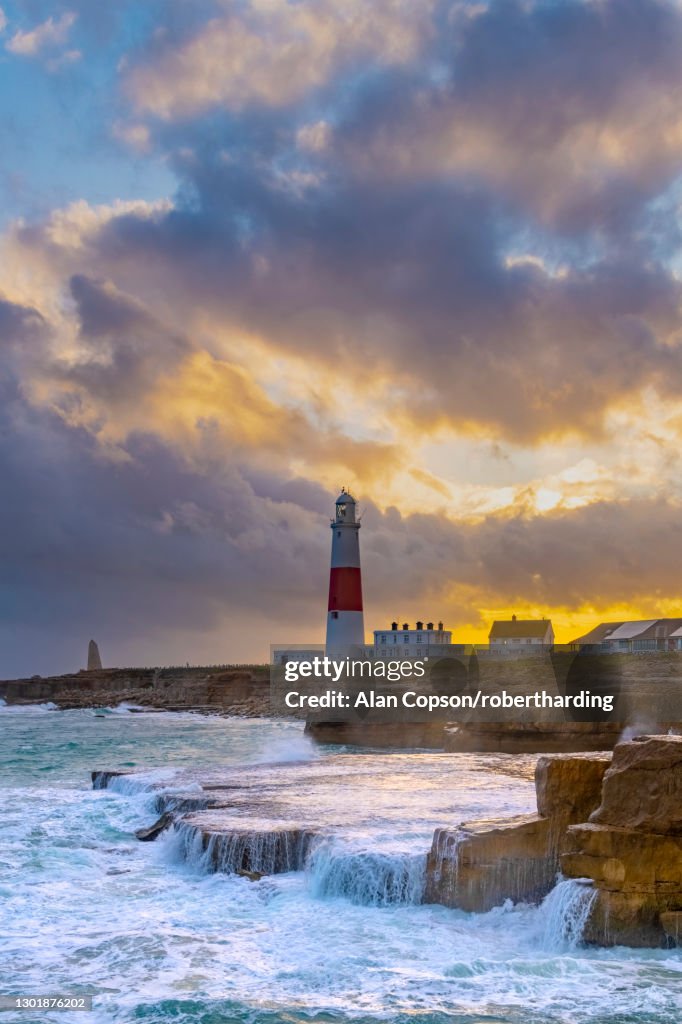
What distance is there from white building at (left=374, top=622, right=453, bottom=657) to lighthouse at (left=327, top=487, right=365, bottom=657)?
2126 cm

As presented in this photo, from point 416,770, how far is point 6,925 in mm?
15235

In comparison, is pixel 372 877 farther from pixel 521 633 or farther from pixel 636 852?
pixel 521 633

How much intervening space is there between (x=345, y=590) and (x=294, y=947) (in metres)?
43.7

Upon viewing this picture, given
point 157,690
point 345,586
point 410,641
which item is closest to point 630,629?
point 410,641

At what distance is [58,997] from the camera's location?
33.5 ft

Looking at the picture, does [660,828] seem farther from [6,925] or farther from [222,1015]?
[6,925]

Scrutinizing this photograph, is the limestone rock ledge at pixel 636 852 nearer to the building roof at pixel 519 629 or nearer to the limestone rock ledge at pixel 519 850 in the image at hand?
the limestone rock ledge at pixel 519 850

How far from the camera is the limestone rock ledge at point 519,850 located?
43.4 feet

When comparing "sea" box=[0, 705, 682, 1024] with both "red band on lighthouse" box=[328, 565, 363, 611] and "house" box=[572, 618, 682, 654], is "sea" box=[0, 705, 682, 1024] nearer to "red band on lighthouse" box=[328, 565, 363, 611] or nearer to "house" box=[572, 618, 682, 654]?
"red band on lighthouse" box=[328, 565, 363, 611]

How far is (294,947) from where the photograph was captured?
11.9 m

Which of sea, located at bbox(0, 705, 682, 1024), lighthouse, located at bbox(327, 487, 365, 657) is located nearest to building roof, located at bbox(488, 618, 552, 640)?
lighthouse, located at bbox(327, 487, 365, 657)

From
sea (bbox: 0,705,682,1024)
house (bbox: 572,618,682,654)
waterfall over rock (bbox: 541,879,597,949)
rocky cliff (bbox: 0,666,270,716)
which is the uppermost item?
house (bbox: 572,618,682,654)

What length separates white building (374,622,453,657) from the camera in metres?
77.7

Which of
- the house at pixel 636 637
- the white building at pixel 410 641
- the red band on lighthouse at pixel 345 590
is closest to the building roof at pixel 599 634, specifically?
the house at pixel 636 637
